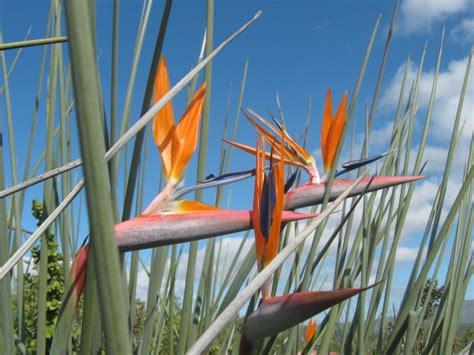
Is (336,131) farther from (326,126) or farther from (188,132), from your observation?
(188,132)

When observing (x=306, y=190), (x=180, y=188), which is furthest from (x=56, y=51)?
(x=306, y=190)

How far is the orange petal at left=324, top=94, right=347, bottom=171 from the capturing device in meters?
0.57

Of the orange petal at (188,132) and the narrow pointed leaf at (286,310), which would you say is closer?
the narrow pointed leaf at (286,310)

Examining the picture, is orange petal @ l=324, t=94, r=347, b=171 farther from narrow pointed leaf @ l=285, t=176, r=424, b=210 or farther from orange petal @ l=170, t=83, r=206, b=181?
orange petal @ l=170, t=83, r=206, b=181

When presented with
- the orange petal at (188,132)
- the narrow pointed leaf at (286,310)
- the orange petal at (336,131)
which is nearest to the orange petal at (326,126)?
the orange petal at (336,131)

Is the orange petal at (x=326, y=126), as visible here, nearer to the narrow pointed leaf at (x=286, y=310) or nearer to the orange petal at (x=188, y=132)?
the orange petal at (x=188, y=132)

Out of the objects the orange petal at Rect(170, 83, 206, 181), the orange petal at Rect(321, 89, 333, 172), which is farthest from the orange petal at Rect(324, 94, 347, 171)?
the orange petal at Rect(170, 83, 206, 181)

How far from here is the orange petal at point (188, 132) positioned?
0.55 meters

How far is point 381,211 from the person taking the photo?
86 cm

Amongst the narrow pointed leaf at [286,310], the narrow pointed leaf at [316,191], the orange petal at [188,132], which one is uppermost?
the orange petal at [188,132]

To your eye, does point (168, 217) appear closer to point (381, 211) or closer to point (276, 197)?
point (276, 197)

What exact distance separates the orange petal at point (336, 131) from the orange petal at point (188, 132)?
137mm

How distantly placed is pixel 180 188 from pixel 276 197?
18cm

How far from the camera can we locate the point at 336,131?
1.89 ft
